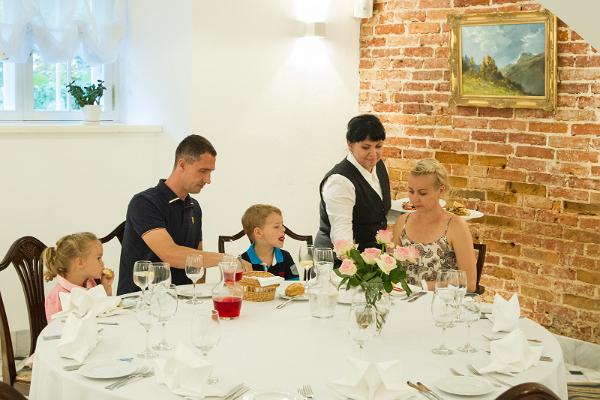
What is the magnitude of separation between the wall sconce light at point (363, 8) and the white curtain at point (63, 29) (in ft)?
5.42

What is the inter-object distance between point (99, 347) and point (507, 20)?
3619 millimetres

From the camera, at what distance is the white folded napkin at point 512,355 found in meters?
2.72

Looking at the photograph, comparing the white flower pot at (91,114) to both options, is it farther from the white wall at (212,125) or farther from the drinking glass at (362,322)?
Result: the drinking glass at (362,322)

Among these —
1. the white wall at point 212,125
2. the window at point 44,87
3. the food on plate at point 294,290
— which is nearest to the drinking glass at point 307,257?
the food on plate at point 294,290

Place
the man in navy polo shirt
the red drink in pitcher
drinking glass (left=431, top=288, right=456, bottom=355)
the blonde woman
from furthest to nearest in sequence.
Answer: the blonde woman → the man in navy polo shirt → the red drink in pitcher → drinking glass (left=431, top=288, right=456, bottom=355)

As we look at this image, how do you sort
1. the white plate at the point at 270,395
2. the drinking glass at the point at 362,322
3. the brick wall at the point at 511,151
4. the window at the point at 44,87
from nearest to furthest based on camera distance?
the white plate at the point at 270,395, the drinking glass at the point at 362,322, the brick wall at the point at 511,151, the window at the point at 44,87

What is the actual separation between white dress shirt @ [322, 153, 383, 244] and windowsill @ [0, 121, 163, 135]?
1.59 metres

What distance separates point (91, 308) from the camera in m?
3.21

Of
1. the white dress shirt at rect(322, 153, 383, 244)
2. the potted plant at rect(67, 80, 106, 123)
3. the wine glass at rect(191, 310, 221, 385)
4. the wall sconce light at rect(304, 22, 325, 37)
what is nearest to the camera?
the wine glass at rect(191, 310, 221, 385)

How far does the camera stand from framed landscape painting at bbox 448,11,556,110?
17.5 ft

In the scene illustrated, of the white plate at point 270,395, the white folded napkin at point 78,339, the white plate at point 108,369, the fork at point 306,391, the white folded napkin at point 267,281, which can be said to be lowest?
the fork at point 306,391

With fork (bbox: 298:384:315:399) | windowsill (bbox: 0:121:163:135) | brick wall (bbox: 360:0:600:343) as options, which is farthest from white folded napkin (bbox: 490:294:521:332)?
windowsill (bbox: 0:121:163:135)

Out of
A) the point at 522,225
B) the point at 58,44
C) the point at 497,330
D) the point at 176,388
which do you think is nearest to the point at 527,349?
the point at 497,330

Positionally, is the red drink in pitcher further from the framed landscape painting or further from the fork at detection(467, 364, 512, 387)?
the framed landscape painting
